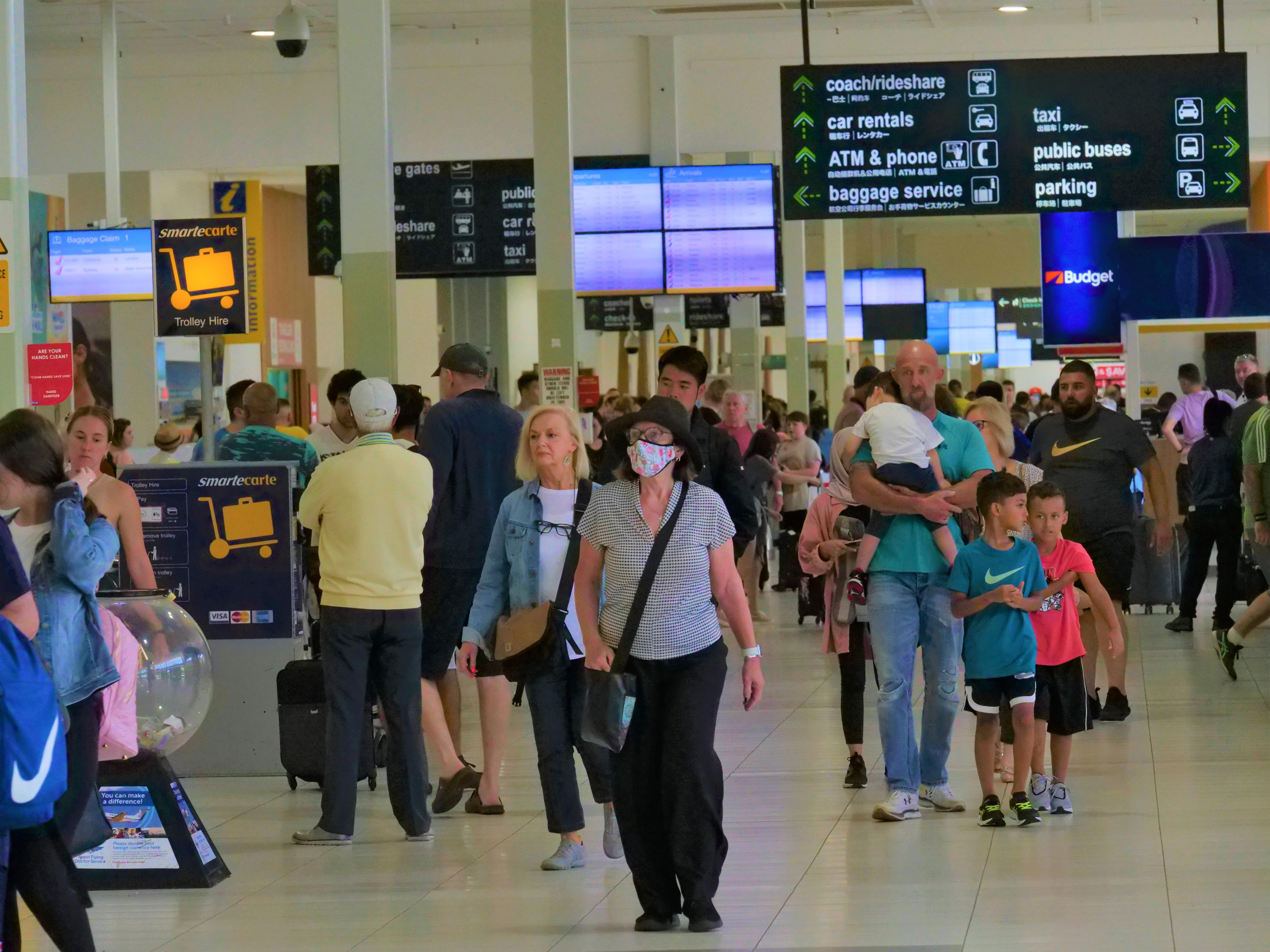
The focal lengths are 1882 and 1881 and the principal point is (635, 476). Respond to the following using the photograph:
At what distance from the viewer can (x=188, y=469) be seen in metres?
8.30

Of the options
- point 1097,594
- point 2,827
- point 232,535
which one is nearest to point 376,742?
point 232,535

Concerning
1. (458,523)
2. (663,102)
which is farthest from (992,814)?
(663,102)

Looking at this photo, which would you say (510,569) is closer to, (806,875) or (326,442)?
(806,875)

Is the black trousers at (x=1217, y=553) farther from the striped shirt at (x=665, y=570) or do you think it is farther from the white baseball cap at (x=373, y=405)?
the striped shirt at (x=665, y=570)

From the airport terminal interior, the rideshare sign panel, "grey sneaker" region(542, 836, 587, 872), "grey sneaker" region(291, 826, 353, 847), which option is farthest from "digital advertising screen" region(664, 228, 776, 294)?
"grey sneaker" region(542, 836, 587, 872)

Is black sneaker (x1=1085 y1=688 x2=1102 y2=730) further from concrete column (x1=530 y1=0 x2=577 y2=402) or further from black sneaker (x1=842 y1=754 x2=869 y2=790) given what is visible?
concrete column (x1=530 y1=0 x2=577 y2=402)

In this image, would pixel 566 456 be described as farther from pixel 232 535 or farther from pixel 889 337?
pixel 889 337

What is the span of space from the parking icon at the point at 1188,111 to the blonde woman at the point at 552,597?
23.4 feet

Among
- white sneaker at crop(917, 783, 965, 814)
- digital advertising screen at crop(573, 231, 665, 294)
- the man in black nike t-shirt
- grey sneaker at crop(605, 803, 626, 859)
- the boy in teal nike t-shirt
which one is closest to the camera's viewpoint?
grey sneaker at crop(605, 803, 626, 859)

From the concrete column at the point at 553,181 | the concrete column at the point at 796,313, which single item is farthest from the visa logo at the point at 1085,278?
the concrete column at the point at 796,313

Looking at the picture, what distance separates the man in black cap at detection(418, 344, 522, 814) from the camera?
7445mm

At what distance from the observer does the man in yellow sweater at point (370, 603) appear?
6707mm

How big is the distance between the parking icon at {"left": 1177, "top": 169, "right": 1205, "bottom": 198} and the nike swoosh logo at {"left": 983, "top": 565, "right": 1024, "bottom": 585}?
21.4ft

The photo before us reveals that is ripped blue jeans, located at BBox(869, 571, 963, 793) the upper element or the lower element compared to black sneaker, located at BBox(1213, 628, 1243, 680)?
upper
